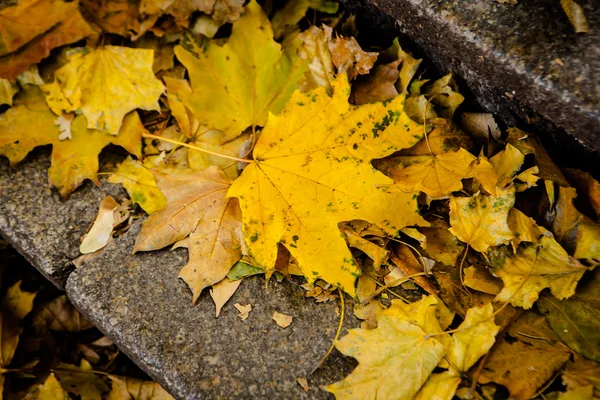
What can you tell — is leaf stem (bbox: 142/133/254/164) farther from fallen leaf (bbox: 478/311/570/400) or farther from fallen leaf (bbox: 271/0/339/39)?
fallen leaf (bbox: 478/311/570/400)

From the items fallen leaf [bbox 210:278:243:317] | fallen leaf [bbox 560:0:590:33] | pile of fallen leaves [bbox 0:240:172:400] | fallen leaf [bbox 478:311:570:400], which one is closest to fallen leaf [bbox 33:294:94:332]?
pile of fallen leaves [bbox 0:240:172:400]

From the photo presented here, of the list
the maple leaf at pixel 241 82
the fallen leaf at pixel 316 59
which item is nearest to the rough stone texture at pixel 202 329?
the maple leaf at pixel 241 82

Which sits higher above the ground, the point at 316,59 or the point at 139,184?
the point at 316,59

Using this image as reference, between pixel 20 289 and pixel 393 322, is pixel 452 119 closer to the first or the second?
pixel 393 322

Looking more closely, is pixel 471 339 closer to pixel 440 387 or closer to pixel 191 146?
pixel 440 387

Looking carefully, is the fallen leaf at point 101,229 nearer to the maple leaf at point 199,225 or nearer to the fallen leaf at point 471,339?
the maple leaf at point 199,225

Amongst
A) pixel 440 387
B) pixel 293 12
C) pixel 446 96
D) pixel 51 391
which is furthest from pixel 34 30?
pixel 440 387
